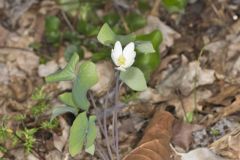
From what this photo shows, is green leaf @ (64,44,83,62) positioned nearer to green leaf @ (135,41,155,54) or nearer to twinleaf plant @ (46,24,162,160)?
twinleaf plant @ (46,24,162,160)

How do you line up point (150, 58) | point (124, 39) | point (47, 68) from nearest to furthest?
point (124, 39) → point (150, 58) → point (47, 68)

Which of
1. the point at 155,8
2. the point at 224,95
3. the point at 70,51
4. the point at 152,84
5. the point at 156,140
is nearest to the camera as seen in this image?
the point at 156,140

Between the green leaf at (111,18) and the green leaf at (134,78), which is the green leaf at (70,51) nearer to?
the green leaf at (111,18)

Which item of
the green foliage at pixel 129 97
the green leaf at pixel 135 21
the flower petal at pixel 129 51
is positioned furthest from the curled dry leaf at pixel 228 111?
the green leaf at pixel 135 21

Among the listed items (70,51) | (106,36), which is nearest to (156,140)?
(106,36)

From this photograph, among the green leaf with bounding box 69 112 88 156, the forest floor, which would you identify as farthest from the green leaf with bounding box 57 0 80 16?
the green leaf with bounding box 69 112 88 156

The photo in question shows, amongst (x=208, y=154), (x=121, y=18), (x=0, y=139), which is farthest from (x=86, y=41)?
(x=208, y=154)

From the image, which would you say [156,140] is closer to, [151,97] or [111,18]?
[151,97]
